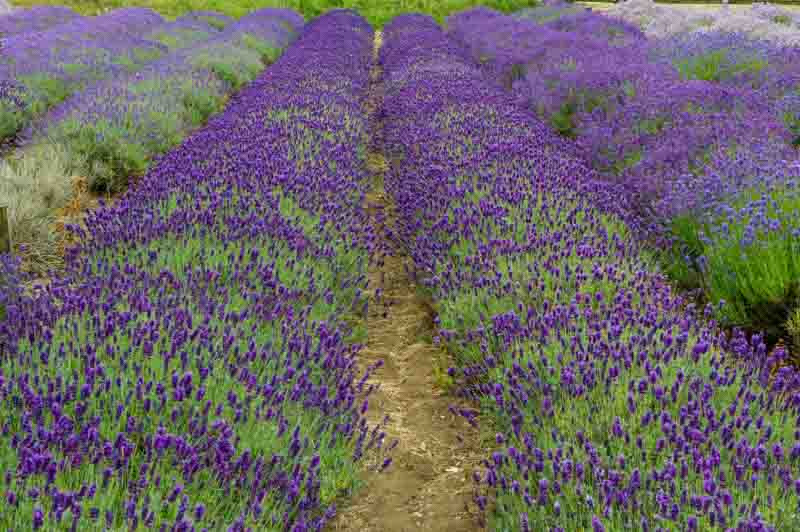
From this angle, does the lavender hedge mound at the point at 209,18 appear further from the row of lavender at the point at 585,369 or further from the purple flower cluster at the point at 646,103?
the row of lavender at the point at 585,369

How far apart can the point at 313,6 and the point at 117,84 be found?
1872 centimetres

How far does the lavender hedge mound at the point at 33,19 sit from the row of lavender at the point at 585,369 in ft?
41.6

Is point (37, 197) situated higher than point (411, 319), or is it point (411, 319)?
point (37, 197)

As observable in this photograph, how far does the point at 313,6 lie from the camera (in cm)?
2602

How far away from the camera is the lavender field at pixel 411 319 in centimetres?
212

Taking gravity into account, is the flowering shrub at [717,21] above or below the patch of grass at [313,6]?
above

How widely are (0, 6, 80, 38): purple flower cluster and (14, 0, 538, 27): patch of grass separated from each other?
4.56m

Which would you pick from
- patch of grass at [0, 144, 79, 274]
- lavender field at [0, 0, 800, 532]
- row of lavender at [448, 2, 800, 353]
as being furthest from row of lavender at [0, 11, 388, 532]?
row of lavender at [448, 2, 800, 353]

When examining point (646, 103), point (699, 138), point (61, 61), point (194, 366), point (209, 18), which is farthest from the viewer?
point (209, 18)

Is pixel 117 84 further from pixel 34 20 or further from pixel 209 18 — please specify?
pixel 209 18

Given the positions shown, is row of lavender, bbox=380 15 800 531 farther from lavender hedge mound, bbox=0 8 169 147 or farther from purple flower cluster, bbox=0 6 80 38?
purple flower cluster, bbox=0 6 80 38

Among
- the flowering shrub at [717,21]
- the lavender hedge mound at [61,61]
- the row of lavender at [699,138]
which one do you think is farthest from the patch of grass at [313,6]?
the row of lavender at [699,138]

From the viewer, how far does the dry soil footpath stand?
2785 mm

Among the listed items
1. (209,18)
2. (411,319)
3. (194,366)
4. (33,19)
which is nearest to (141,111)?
(411,319)
